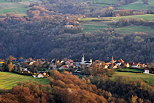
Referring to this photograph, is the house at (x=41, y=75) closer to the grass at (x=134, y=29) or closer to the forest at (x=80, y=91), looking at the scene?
the forest at (x=80, y=91)

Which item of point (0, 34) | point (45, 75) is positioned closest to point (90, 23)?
point (0, 34)

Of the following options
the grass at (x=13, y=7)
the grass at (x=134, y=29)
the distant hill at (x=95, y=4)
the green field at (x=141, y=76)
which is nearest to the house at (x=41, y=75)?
the green field at (x=141, y=76)

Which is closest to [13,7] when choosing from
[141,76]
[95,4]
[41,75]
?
[95,4]

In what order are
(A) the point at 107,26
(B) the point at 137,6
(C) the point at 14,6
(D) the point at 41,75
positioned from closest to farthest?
(D) the point at 41,75 → (A) the point at 107,26 → (B) the point at 137,6 → (C) the point at 14,6

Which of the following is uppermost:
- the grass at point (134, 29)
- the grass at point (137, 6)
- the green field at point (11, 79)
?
the green field at point (11, 79)

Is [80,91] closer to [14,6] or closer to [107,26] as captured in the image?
[107,26]

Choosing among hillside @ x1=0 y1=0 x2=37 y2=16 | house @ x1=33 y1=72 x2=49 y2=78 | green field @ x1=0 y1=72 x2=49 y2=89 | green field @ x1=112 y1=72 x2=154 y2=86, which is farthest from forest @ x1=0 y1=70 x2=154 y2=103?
hillside @ x1=0 y1=0 x2=37 y2=16

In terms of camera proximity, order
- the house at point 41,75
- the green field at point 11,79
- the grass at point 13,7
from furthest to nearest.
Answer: the grass at point 13,7
the house at point 41,75
the green field at point 11,79

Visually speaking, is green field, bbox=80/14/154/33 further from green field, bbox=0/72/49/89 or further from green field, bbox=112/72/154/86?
green field, bbox=0/72/49/89
